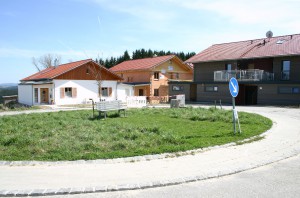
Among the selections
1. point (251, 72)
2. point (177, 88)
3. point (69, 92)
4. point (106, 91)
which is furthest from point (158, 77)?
point (251, 72)

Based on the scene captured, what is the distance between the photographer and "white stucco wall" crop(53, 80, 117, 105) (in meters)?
32.4

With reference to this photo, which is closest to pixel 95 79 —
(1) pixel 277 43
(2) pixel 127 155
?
(1) pixel 277 43

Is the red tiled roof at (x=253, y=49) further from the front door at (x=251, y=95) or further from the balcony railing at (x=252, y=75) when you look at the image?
the front door at (x=251, y=95)

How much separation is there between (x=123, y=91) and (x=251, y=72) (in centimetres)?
1651

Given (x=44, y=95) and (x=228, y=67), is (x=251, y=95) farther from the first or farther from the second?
(x=44, y=95)

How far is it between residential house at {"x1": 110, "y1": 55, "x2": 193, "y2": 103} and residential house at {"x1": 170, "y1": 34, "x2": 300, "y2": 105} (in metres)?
4.59

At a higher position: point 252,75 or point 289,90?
point 252,75

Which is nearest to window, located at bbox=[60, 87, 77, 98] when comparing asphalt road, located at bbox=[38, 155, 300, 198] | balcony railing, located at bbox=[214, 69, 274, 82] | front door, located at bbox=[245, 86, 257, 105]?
balcony railing, located at bbox=[214, 69, 274, 82]

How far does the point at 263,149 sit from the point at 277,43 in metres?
27.5

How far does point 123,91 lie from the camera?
38.8 m

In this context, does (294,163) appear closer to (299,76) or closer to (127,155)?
(127,155)

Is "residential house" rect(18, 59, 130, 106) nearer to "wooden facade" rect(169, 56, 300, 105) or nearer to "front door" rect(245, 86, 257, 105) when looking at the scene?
"wooden facade" rect(169, 56, 300, 105)

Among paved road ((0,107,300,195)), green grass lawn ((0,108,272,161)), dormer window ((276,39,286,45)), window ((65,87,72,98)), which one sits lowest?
paved road ((0,107,300,195))

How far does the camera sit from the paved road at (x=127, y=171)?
5301mm
